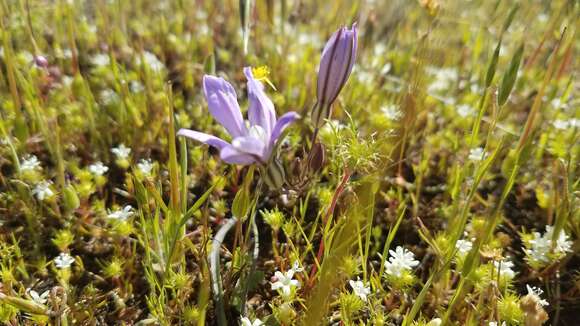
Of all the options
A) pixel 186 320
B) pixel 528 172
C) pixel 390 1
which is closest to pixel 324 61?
pixel 186 320

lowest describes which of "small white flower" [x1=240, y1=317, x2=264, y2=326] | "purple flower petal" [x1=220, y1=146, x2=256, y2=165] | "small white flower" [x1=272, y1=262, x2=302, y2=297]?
"small white flower" [x1=240, y1=317, x2=264, y2=326]

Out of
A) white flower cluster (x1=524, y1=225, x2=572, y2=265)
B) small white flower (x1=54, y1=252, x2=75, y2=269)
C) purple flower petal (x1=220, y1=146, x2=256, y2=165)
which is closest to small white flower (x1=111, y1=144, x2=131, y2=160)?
small white flower (x1=54, y1=252, x2=75, y2=269)

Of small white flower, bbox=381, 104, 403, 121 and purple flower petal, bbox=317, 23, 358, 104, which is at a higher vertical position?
purple flower petal, bbox=317, 23, 358, 104

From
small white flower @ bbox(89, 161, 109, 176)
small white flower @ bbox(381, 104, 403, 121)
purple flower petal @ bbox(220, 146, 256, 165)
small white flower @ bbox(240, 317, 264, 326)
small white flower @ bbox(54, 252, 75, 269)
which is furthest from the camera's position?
small white flower @ bbox(381, 104, 403, 121)

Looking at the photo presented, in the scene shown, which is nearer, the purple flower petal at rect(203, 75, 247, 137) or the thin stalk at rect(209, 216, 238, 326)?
the purple flower petal at rect(203, 75, 247, 137)

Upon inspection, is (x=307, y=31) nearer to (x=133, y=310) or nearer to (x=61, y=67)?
(x=61, y=67)

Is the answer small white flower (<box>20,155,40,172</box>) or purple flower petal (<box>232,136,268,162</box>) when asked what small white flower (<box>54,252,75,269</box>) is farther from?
purple flower petal (<box>232,136,268,162</box>)
